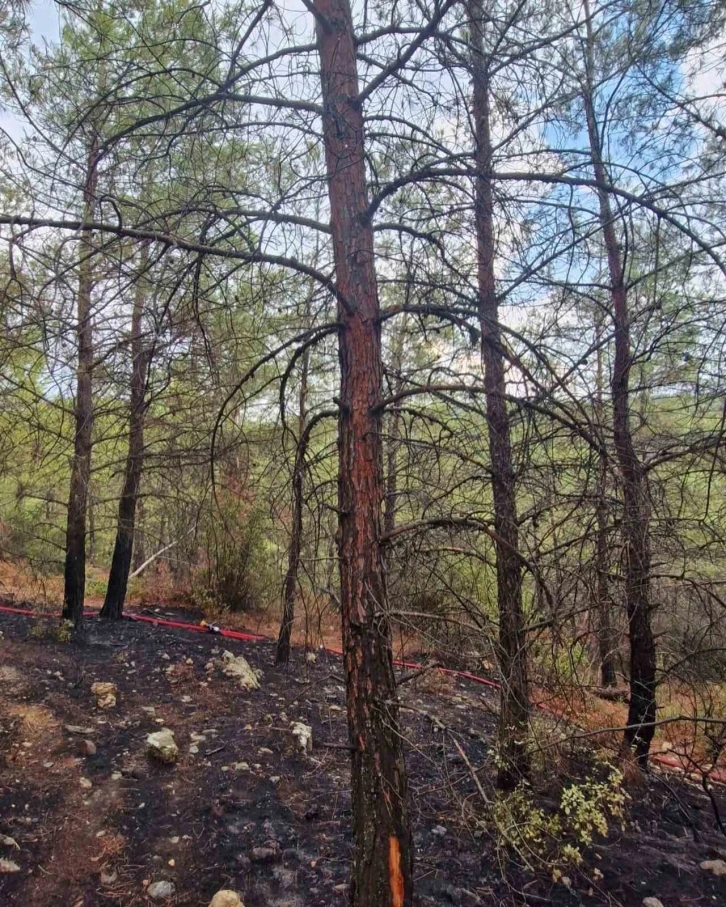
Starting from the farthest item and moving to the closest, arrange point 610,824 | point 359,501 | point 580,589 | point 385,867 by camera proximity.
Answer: point 610,824 → point 580,589 → point 359,501 → point 385,867

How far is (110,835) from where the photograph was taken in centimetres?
333

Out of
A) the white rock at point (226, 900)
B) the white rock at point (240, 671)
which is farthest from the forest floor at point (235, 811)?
the white rock at point (240, 671)

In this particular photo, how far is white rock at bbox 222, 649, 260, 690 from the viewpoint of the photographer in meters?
5.78

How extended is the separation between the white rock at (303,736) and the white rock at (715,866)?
9.25 feet

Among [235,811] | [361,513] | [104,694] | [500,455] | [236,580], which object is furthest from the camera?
[236,580]

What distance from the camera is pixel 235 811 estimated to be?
12.1 feet

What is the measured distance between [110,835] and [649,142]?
16.9ft

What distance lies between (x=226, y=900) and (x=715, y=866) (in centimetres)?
303

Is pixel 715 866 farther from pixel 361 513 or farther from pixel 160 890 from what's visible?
pixel 361 513

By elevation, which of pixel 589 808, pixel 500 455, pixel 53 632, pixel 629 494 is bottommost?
pixel 589 808

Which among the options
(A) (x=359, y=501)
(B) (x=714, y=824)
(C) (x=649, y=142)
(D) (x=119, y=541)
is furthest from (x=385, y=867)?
(D) (x=119, y=541)

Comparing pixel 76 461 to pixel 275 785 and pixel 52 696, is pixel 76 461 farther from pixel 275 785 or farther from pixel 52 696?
pixel 275 785

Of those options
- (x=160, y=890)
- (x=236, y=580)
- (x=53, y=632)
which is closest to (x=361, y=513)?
(x=160, y=890)

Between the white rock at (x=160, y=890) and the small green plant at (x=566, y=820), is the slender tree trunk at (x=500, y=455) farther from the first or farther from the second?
the white rock at (x=160, y=890)
